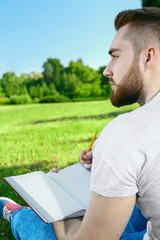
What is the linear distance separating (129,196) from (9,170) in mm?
3268

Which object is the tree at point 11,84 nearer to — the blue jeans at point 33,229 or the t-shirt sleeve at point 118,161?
the blue jeans at point 33,229

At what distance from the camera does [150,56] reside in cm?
118

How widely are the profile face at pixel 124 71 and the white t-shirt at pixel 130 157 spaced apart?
0.23 meters

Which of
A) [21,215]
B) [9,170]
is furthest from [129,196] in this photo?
[9,170]

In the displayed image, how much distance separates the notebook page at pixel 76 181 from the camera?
1474 mm

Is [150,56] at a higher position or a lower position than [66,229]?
higher

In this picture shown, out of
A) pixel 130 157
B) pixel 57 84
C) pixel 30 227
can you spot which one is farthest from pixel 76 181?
pixel 57 84

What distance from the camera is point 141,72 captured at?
3.88 ft

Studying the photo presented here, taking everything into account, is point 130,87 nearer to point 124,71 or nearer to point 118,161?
point 124,71

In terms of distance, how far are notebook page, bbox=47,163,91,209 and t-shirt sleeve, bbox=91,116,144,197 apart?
461 mm

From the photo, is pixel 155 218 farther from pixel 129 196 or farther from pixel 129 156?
pixel 129 156

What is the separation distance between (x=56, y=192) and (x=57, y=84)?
5161 cm

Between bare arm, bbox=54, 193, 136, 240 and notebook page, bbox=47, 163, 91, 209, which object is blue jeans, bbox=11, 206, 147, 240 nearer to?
notebook page, bbox=47, 163, 91, 209

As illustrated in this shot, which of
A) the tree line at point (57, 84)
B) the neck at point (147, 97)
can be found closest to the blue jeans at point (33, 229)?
the neck at point (147, 97)
